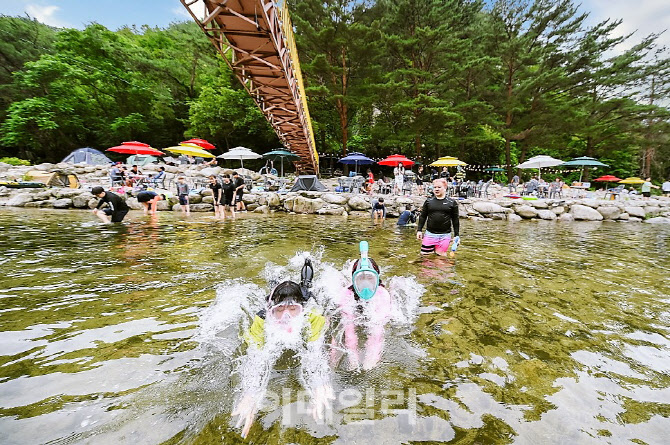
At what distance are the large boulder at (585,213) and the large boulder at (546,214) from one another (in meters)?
1.22

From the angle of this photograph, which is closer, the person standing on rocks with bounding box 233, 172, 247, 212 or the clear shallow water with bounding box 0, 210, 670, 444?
the clear shallow water with bounding box 0, 210, 670, 444

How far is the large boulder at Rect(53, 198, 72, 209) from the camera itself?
12852mm

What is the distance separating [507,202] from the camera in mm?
15312

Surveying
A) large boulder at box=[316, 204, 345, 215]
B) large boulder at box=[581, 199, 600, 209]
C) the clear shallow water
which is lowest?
the clear shallow water

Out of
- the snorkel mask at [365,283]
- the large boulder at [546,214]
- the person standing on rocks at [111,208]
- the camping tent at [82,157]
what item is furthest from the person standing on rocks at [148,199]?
the large boulder at [546,214]

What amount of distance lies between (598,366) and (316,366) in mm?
2666

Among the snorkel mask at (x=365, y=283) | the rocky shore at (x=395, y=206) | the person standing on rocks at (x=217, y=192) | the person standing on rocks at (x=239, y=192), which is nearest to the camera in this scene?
the snorkel mask at (x=365, y=283)

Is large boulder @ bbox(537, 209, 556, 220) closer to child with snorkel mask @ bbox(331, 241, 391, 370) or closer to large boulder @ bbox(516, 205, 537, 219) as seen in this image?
large boulder @ bbox(516, 205, 537, 219)

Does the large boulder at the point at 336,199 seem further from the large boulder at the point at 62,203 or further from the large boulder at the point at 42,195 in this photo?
the large boulder at the point at 42,195

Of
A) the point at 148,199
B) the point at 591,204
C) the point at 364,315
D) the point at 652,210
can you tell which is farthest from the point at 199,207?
the point at 652,210

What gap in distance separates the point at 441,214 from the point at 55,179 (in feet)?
68.3

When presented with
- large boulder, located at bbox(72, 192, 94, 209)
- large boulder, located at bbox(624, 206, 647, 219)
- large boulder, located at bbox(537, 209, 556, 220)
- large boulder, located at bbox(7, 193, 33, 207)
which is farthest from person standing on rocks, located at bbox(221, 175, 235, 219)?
large boulder, located at bbox(624, 206, 647, 219)

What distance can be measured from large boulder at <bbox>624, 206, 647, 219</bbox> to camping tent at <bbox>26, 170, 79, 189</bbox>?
1194 inches

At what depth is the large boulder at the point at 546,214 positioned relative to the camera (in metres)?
14.4
